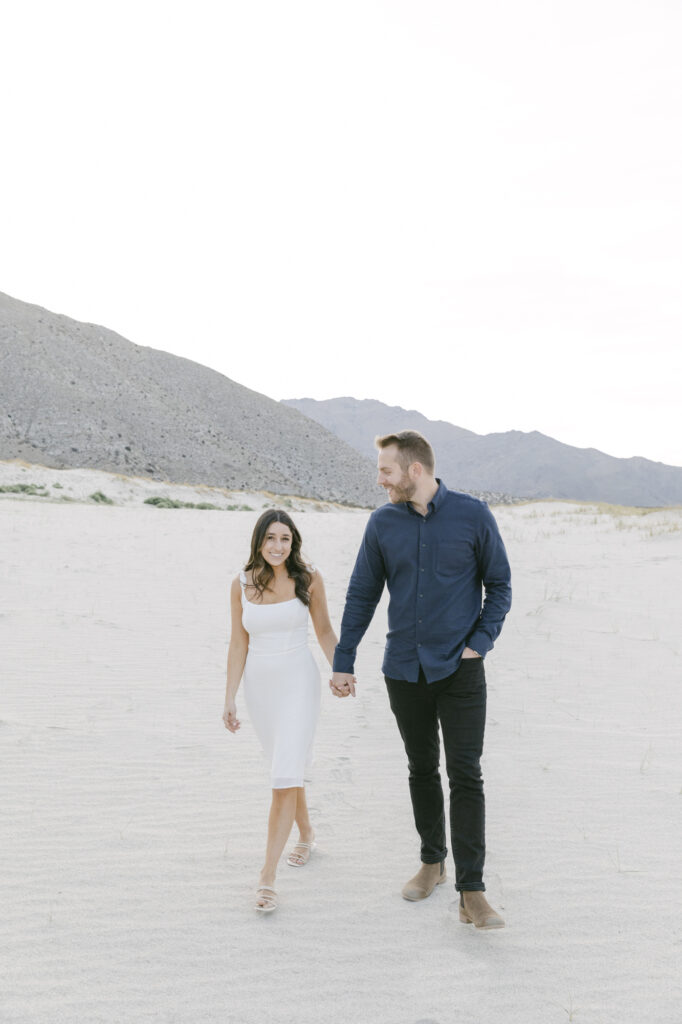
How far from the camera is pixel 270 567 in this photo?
395cm

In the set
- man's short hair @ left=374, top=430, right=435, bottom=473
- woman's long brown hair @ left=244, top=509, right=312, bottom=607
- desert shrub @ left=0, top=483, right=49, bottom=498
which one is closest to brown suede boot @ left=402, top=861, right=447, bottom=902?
woman's long brown hair @ left=244, top=509, right=312, bottom=607

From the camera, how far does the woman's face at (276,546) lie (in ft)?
12.8

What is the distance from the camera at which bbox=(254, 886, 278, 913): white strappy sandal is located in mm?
3701

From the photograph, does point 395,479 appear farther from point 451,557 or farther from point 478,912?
point 478,912

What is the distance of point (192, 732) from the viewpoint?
20.7 feet

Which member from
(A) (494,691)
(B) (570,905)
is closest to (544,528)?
(A) (494,691)

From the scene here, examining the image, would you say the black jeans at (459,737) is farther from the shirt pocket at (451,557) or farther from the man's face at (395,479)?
the man's face at (395,479)

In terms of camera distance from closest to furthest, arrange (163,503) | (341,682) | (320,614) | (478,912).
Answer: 1. (478,912)
2. (341,682)
3. (320,614)
4. (163,503)

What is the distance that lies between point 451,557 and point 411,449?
1.60 feet

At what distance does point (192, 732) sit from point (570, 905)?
10.6 ft

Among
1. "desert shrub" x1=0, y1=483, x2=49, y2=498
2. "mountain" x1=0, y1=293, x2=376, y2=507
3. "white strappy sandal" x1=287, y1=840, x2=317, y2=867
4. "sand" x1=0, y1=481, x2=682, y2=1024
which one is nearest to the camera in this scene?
"sand" x1=0, y1=481, x2=682, y2=1024

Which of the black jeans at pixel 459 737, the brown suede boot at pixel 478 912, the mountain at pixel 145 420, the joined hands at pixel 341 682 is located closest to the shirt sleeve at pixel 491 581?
the black jeans at pixel 459 737

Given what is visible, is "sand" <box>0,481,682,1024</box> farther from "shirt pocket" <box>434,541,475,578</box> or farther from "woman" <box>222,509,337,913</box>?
"shirt pocket" <box>434,541,475,578</box>

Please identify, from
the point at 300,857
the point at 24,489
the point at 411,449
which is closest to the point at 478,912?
the point at 300,857
